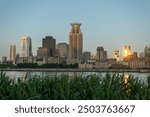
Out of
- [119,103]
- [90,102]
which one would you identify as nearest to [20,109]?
[90,102]

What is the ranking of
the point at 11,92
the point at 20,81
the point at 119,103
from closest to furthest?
the point at 119,103
the point at 11,92
the point at 20,81

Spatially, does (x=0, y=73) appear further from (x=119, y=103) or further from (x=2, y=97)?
(x=119, y=103)

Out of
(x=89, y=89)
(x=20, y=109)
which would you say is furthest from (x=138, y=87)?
(x=20, y=109)

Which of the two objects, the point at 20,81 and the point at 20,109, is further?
the point at 20,81

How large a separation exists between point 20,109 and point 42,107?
390mm

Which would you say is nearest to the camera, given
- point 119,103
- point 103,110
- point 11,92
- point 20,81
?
point 103,110

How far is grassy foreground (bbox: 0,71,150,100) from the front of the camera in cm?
863

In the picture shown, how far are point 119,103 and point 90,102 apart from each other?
54 centimetres

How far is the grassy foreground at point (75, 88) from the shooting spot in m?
8.63

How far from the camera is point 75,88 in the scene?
364 inches

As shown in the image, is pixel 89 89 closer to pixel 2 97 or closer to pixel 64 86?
pixel 64 86

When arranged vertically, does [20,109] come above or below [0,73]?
below

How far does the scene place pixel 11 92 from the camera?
28.4 feet

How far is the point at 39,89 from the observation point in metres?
9.20
